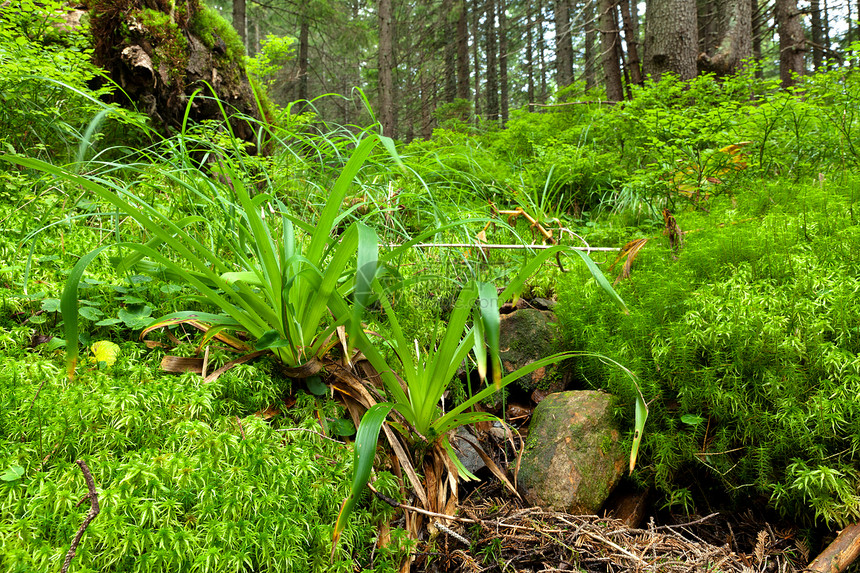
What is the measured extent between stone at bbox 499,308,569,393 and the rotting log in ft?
3.31

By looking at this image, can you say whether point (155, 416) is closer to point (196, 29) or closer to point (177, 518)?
point (177, 518)

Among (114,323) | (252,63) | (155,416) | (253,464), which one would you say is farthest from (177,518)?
(252,63)

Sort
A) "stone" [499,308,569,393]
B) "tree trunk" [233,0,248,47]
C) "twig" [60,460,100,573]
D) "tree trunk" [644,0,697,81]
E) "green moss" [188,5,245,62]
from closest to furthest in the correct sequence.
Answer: "twig" [60,460,100,573]
"stone" [499,308,569,393]
"green moss" [188,5,245,62]
"tree trunk" [644,0,697,81]
"tree trunk" [233,0,248,47]

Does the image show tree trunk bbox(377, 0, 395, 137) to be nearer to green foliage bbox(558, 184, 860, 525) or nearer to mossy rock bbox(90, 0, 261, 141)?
mossy rock bbox(90, 0, 261, 141)

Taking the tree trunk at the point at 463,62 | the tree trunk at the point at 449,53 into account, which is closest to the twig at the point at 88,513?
the tree trunk at the point at 463,62

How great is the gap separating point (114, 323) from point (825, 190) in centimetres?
342

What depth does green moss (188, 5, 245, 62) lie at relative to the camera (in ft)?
13.6

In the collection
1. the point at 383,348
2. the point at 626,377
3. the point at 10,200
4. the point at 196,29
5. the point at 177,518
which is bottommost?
the point at 177,518

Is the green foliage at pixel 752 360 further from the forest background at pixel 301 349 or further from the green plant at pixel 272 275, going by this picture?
the green plant at pixel 272 275

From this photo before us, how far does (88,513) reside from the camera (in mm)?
→ 949

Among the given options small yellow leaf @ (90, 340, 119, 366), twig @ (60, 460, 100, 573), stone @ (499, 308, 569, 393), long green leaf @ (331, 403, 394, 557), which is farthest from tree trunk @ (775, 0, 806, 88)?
twig @ (60, 460, 100, 573)

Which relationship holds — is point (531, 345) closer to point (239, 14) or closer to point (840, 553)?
point (840, 553)

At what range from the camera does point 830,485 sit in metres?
1.31

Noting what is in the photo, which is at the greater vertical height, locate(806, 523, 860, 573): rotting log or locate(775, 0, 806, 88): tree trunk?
locate(775, 0, 806, 88): tree trunk
